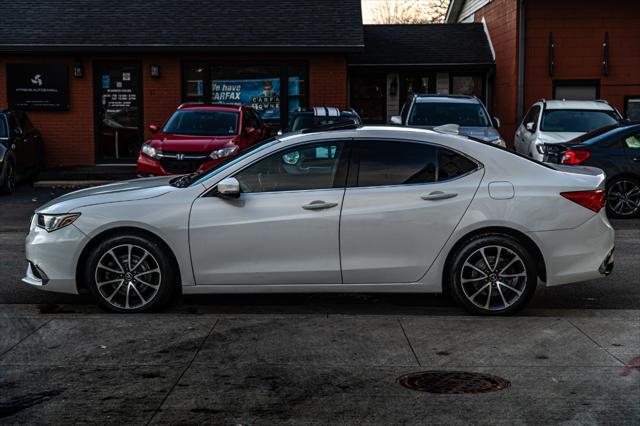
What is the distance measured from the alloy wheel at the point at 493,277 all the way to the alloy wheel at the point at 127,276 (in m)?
2.47

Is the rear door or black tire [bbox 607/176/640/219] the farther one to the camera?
black tire [bbox 607/176/640/219]

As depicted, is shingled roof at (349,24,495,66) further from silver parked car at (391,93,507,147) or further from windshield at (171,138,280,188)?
windshield at (171,138,280,188)

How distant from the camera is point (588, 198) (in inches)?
312

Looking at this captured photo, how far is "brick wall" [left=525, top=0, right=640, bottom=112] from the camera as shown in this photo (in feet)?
80.3

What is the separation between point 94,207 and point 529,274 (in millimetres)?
3514

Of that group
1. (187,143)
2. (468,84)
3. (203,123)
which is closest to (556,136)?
(203,123)

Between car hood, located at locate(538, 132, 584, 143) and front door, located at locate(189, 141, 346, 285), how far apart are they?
34.4 feet

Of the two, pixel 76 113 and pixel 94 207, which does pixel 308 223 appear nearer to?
pixel 94 207

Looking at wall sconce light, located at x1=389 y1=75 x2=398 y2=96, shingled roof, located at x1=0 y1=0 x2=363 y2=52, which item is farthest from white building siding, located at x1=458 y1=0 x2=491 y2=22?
shingled roof, located at x1=0 y1=0 x2=363 y2=52

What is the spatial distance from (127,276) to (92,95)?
54.3ft

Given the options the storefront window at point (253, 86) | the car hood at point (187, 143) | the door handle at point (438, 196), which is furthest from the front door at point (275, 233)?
the storefront window at point (253, 86)

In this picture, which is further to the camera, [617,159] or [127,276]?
[617,159]

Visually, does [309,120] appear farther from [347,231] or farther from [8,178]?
[347,231]

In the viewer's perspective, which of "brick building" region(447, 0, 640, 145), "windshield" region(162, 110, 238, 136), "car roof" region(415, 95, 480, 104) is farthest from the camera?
"brick building" region(447, 0, 640, 145)
